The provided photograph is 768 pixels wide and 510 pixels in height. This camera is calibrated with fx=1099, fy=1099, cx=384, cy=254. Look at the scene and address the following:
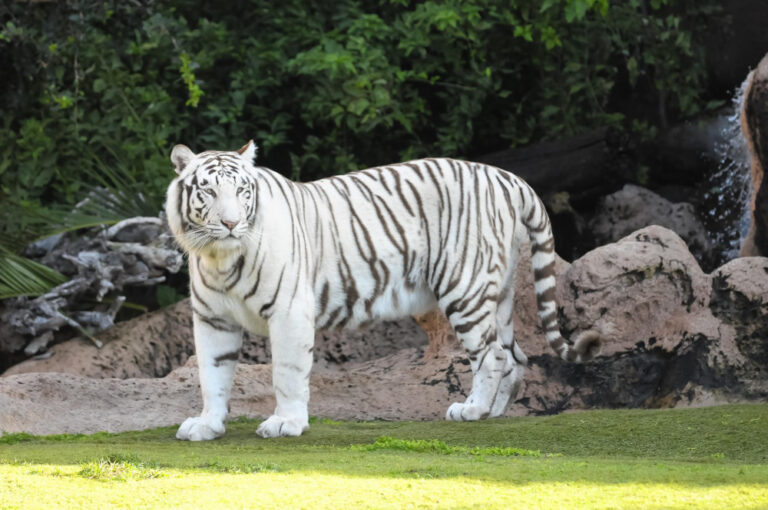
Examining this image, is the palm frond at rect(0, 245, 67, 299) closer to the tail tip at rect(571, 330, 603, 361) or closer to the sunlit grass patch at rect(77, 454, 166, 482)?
the tail tip at rect(571, 330, 603, 361)

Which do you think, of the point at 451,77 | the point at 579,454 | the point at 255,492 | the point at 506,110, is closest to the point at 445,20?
the point at 451,77

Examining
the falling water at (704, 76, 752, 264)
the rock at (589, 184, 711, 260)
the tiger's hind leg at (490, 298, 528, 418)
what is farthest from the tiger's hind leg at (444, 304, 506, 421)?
the falling water at (704, 76, 752, 264)

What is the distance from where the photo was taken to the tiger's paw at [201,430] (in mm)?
5730

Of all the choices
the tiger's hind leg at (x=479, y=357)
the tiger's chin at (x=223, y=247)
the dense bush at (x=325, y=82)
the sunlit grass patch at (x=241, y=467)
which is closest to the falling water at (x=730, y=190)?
the dense bush at (x=325, y=82)

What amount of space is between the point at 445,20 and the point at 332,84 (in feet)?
4.01

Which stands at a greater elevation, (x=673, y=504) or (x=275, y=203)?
(x=275, y=203)

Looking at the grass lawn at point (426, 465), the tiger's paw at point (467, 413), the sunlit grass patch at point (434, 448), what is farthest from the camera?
the tiger's paw at point (467, 413)

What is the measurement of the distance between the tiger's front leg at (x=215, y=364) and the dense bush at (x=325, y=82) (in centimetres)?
433

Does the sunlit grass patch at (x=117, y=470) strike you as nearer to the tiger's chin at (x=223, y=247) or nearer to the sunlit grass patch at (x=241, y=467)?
the sunlit grass patch at (x=241, y=467)

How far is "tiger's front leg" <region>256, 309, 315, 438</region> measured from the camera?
573 centimetres

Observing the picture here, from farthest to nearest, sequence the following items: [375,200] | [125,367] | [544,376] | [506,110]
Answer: [506,110] → [125,367] → [544,376] → [375,200]

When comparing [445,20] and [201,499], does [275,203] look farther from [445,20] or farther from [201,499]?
[445,20]

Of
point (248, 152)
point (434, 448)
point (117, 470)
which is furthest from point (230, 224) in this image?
point (117, 470)

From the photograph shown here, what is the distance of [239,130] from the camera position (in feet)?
36.1
